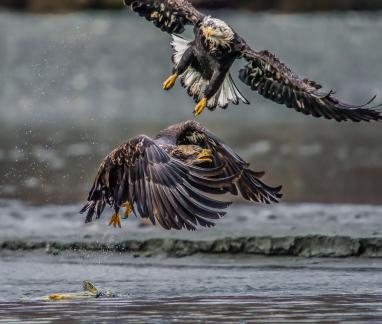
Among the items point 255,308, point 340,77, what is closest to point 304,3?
point 340,77

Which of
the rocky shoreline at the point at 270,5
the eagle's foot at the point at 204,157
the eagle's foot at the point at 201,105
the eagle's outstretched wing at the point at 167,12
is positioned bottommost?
the eagle's foot at the point at 204,157

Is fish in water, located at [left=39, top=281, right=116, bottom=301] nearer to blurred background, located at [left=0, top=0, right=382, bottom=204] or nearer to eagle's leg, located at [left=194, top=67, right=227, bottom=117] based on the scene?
eagle's leg, located at [left=194, top=67, right=227, bottom=117]

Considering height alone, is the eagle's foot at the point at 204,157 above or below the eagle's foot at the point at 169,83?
below

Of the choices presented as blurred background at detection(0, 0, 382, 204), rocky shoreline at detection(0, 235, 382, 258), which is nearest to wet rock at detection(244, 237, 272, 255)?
rocky shoreline at detection(0, 235, 382, 258)

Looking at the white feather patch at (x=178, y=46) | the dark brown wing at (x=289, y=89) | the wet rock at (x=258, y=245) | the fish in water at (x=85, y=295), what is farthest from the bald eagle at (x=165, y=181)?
the white feather patch at (x=178, y=46)

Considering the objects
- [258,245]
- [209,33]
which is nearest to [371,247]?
[258,245]

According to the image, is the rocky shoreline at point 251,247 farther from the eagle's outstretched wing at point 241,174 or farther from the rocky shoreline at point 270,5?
the rocky shoreline at point 270,5

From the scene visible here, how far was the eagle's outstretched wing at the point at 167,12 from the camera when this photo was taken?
12.8m

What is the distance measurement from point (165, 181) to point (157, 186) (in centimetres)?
6

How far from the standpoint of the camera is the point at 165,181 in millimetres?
10000

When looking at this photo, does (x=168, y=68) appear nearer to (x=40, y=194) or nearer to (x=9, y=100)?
(x=9, y=100)

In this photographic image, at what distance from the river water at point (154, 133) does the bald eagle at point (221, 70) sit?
1.06 metres

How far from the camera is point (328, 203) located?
626 inches

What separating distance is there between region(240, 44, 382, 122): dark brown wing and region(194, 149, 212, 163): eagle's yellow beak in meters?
1.42
